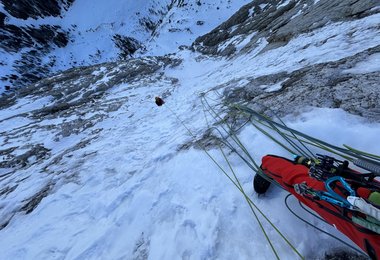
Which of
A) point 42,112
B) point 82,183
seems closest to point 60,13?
point 42,112

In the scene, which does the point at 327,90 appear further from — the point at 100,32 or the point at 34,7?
the point at 34,7

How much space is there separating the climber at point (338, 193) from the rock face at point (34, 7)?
39146 millimetres

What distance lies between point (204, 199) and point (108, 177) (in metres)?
2.79

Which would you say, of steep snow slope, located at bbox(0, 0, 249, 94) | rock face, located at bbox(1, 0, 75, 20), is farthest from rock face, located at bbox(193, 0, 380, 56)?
rock face, located at bbox(1, 0, 75, 20)

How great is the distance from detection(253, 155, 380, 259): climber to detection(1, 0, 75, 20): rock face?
3915cm

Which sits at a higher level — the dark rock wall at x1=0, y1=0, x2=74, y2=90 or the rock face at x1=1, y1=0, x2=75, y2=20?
the rock face at x1=1, y1=0, x2=75, y2=20

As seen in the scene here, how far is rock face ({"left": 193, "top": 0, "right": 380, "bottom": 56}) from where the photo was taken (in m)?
8.66

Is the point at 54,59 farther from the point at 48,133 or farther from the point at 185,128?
the point at 185,128

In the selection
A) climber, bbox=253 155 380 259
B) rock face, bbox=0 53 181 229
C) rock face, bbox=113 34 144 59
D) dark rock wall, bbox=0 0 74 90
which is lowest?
climber, bbox=253 155 380 259

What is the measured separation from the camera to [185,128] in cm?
700

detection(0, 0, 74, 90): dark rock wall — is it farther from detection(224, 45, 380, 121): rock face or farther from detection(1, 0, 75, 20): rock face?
detection(224, 45, 380, 121): rock face

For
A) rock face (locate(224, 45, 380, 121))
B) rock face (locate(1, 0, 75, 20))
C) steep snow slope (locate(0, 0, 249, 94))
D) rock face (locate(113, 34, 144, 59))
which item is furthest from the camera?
rock face (locate(113, 34, 144, 59))

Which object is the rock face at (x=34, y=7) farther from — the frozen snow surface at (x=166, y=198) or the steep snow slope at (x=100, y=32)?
the frozen snow surface at (x=166, y=198)

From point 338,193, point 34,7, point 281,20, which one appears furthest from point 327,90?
point 34,7
